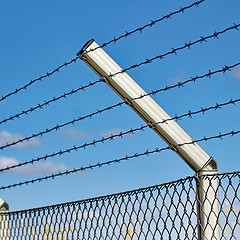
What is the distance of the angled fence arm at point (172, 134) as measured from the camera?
9.90 feet

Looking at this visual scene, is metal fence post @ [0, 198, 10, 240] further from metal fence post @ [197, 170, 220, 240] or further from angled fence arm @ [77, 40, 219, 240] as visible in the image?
metal fence post @ [197, 170, 220, 240]

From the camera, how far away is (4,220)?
4645 millimetres

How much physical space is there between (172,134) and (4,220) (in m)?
2.03

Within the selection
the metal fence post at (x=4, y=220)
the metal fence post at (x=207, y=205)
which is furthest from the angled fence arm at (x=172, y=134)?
the metal fence post at (x=4, y=220)

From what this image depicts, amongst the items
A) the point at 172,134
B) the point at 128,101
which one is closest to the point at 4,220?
the point at 128,101

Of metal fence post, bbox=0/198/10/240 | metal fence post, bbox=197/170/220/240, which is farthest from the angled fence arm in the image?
metal fence post, bbox=0/198/10/240

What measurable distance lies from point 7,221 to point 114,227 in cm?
139

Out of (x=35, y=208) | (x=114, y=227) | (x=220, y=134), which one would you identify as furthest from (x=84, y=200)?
(x=220, y=134)

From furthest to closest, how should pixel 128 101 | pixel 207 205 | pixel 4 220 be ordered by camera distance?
pixel 4 220, pixel 128 101, pixel 207 205

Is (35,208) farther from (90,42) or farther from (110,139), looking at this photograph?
(90,42)

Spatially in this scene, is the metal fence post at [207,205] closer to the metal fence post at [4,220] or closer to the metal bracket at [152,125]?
the metal bracket at [152,125]

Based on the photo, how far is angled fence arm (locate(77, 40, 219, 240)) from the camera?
3.02 meters

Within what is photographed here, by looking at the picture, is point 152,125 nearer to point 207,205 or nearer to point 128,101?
point 128,101

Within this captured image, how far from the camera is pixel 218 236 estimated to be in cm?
299
